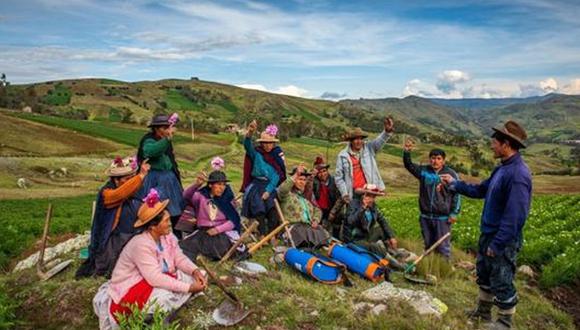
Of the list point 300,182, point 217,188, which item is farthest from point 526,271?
point 217,188

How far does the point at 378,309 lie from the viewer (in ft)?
23.0

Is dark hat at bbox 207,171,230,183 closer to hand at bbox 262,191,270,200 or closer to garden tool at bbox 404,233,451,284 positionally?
hand at bbox 262,191,270,200

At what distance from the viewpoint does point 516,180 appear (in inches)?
245

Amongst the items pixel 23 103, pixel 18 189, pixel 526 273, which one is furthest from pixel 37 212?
pixel 23 103

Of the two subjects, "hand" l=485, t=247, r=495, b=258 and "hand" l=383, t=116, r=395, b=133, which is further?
"hand" l=383, t=116, r=395, b=133

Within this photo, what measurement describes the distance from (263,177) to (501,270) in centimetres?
529

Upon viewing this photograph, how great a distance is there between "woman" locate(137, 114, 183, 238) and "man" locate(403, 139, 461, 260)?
440 cm

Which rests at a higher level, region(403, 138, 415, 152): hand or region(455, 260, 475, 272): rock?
region(403, 138, 415, 152): hand

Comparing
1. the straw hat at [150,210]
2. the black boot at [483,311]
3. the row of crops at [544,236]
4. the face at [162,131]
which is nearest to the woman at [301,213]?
the face at [162,131]

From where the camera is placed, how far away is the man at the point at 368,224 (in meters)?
9.61

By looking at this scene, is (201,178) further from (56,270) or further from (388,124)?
(388,124)

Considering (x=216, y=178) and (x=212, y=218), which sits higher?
(x=216, y=178)

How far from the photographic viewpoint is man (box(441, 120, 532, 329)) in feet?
20.4

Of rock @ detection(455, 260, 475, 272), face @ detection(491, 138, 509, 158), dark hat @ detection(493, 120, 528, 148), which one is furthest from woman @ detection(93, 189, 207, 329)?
rock @ detection(455, 260, 475, 272)
